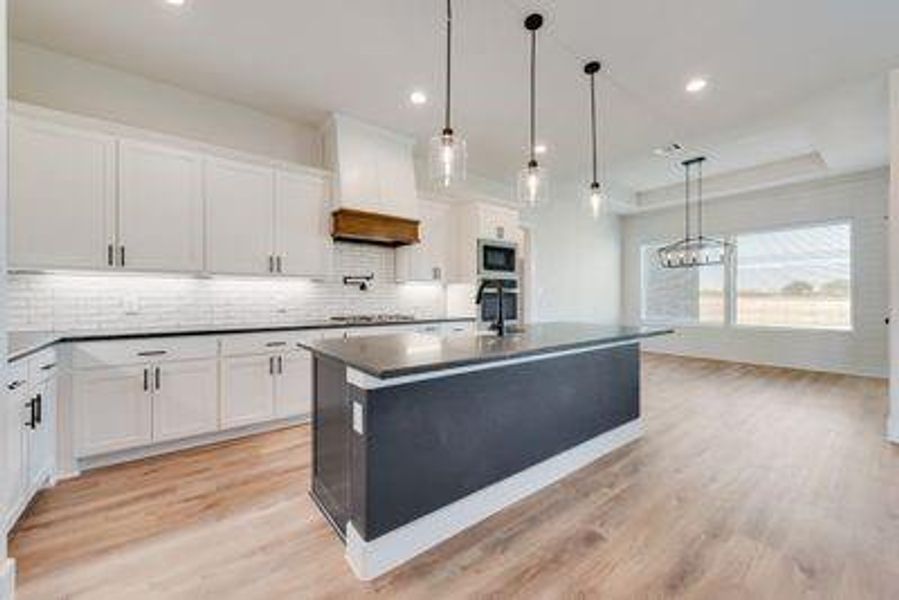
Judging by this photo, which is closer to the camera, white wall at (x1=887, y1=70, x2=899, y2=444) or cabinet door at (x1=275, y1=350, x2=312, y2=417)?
white wall at (x1=887, y1=70, x2=899, y2=444)

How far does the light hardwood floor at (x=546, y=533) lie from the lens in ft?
5.63

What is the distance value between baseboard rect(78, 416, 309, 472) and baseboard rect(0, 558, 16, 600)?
138cm

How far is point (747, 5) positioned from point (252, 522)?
433cm

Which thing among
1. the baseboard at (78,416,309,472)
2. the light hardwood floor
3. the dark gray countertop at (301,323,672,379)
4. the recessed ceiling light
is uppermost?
the recessed ceiling light

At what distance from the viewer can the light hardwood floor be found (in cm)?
172

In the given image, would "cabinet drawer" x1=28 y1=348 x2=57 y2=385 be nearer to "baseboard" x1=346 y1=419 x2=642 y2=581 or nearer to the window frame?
"baseboard" x1=346 y1=419 x2=642 y2=581

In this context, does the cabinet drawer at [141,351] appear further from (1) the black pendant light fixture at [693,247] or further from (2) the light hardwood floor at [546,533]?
(1) the black pendant light fixture at [693,247]

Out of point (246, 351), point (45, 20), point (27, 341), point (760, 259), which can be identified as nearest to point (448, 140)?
point (246, 351)

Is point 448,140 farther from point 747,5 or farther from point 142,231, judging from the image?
point 142,231

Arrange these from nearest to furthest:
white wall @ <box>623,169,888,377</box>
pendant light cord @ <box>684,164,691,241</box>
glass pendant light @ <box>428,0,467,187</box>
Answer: glass pendant light @ <box>428,0,467,187</box>
white wall @ <box>623,169,888,377</box>
pendant light cord @ <box>684,164,691,241</box>

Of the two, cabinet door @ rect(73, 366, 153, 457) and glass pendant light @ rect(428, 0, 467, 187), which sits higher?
glass pendant light @ rect(428, 0, 467, 187)

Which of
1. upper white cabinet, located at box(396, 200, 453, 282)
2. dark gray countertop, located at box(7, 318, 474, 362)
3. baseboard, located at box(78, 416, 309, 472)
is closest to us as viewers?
dark gray countertop, located at box(7, 318, 474, 362)

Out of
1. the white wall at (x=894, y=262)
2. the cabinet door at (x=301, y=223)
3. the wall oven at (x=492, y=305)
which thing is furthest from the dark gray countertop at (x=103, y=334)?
the white wall at (x=894, y=262)

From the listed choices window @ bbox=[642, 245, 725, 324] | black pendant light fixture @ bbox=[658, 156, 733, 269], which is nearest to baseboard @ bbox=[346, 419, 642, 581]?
black pendant light fixture @ bbox=[658, 156, 733, 269]
